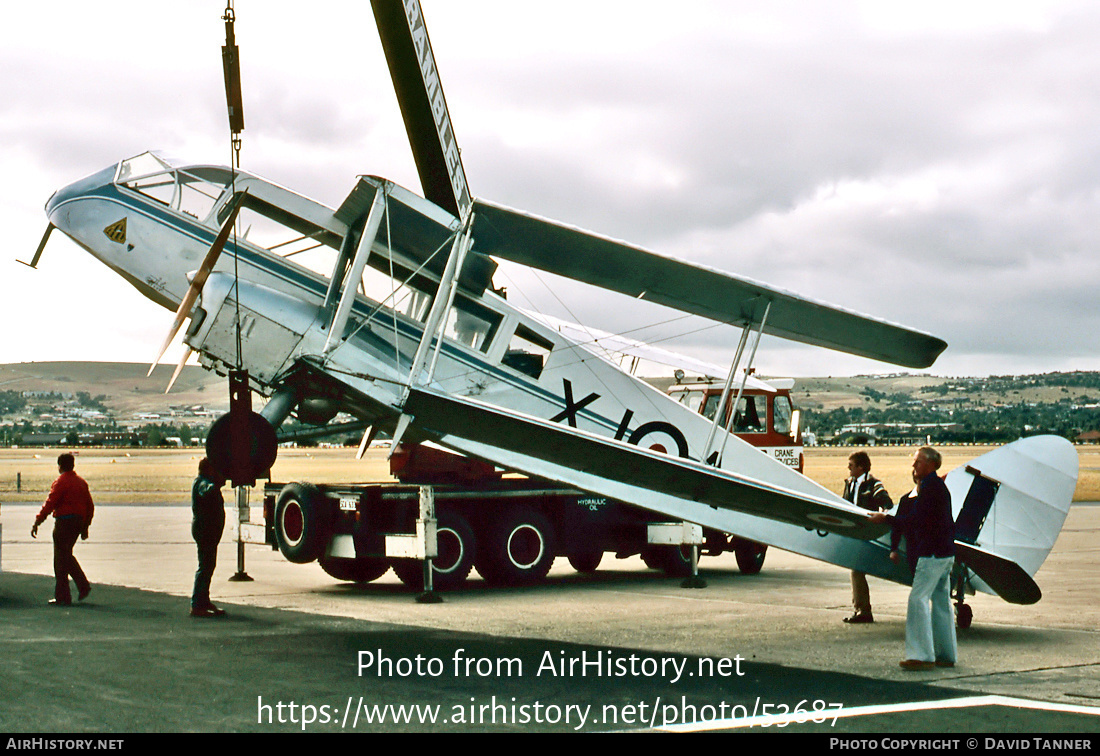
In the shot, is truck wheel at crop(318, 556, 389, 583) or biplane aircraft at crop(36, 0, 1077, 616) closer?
biplane aircraft at crop(36, 0, 1077, 616)

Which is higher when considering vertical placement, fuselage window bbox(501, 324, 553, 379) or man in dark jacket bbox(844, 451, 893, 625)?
fuselage window bbox(501, 324, 553, 379)

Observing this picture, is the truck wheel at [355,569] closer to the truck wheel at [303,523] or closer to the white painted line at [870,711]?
the truck wheel at [303,523]

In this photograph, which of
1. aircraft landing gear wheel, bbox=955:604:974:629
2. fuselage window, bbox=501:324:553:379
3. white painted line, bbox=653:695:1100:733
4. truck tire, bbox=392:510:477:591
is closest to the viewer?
white painted line, bbox=653:695:1100:733

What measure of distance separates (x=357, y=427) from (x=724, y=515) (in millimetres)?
4506

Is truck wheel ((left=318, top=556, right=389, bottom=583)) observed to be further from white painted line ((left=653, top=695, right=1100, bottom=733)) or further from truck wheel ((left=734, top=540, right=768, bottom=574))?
white painted line ((left=653, top=695, right=1100, bottom=733))

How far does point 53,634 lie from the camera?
9.67 metres

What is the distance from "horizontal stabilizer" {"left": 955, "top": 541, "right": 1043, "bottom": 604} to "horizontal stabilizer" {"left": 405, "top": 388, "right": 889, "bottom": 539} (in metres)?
1.22

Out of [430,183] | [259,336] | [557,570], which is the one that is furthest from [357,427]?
[557,570]

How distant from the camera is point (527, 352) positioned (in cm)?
1241

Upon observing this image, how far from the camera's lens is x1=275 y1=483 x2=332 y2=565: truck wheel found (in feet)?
44.5

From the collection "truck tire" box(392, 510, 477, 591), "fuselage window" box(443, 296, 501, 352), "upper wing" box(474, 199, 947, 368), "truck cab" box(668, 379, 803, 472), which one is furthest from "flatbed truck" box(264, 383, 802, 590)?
"upper wing" box(474, 199, 947, 368)

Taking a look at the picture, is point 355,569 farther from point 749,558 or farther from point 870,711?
point 870,711

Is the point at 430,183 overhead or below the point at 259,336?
overhead
